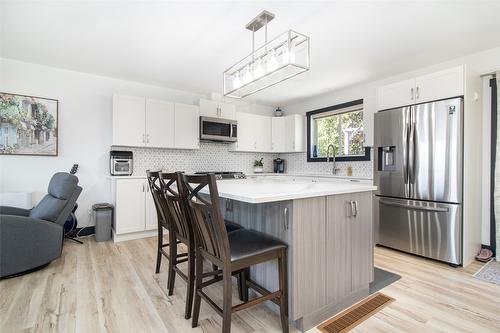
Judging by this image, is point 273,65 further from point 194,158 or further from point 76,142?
point 76,142

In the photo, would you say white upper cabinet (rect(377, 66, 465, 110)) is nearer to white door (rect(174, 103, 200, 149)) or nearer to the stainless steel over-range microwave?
the stainless steel over-range microwave

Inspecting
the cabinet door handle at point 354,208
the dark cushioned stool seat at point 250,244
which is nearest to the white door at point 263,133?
the cabinet door handle at point 354,208

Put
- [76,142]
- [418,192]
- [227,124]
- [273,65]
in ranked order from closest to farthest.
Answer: [273,65] < [418,192] < [76,142] < [227,124]

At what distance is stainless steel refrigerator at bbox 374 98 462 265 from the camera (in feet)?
8.69

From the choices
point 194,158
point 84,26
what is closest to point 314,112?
point 194,158

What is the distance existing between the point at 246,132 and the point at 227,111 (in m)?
0.60

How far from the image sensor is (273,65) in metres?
2.09

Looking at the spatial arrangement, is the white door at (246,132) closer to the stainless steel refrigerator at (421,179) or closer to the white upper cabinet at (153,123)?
the white upper cabinet at (153,123)

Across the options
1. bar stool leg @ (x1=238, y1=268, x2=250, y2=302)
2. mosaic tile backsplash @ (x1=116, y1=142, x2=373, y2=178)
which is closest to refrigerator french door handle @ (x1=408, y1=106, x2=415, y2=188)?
mosaic tile backsplash @ (x1=116, y1=142, x2=373, y2=178)

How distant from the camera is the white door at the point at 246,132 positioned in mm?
4910

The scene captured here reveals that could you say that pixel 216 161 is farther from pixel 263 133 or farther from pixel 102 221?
pixel 102 221

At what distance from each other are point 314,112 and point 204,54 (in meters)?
2.69

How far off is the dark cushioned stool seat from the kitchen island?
0.07 m

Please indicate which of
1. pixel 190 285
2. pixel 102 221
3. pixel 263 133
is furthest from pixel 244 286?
pixel 263 133
